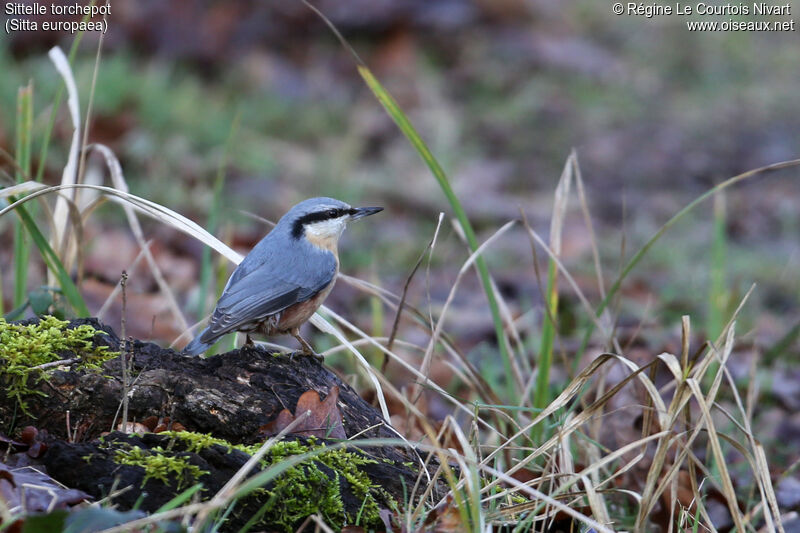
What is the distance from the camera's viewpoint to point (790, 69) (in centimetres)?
1070

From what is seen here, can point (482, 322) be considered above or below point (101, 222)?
below

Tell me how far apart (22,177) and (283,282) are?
4.00 feet

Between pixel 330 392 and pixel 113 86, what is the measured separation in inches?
214

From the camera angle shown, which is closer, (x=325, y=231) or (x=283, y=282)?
(x=283, y=282)

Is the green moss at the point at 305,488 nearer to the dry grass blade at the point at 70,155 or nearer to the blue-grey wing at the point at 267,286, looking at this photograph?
the blue-grey wing at the point at 267,286

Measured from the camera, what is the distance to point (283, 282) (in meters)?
3.38

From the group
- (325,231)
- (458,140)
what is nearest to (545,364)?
(325,231)

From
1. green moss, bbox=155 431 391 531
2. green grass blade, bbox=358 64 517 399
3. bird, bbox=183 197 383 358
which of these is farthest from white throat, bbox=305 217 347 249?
green moss, bbox=155 431 391 531

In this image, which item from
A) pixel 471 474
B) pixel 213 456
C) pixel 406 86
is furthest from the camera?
pixel 406 86

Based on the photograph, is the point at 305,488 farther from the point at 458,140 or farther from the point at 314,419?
the point at 458,140

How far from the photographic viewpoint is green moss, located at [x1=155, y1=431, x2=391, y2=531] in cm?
237

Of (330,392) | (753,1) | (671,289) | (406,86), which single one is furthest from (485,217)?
(753,1)

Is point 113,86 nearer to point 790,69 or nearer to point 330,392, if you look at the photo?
point 330,392

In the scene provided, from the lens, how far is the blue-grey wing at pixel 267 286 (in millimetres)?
3148
